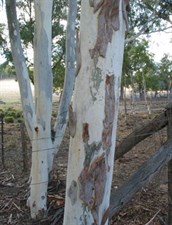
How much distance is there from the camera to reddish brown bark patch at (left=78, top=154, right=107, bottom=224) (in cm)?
186

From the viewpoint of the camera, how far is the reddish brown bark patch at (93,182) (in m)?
1.86

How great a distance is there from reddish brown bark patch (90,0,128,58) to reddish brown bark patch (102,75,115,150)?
0.16 meters

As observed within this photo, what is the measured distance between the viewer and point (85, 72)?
1.83 m

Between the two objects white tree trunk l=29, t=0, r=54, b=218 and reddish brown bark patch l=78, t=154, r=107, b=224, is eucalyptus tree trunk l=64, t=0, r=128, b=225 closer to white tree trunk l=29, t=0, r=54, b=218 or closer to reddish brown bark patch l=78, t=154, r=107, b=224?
reddish brown bark patch l=78, t=154, r=107, b=224

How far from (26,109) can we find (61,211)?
1.44 metres

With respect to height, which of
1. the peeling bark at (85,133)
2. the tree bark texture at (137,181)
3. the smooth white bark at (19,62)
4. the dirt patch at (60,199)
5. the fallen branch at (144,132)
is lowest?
the dirt patch at (60,199)

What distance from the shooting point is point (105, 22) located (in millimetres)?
1818

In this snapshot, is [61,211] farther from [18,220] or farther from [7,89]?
[7,89]

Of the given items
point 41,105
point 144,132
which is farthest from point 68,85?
point 144,132

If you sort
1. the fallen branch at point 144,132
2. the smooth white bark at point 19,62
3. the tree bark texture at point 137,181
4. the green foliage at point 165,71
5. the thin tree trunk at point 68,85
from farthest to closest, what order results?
the green foliage at point 165,71, the thin tree trunk at point 68,85, the smooth white bark at point 19,62, the fallen branch at point 144,132, the tree bark texture at point 137,181

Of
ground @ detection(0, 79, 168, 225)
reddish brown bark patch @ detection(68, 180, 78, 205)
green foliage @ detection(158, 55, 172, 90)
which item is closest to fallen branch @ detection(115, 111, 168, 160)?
ground @ detection(0, 79, 168, 225)

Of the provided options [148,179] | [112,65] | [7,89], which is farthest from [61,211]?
[7,89]

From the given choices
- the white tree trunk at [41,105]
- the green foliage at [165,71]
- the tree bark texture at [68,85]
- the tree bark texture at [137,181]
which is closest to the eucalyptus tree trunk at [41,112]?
the white tree trunk at [41,105]

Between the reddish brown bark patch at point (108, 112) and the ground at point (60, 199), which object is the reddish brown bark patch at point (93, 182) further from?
the ground at point (60, 199)
